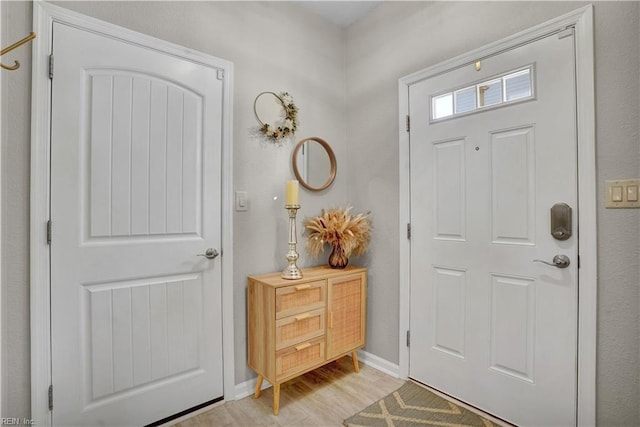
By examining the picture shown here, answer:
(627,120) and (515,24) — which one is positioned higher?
(515,24)

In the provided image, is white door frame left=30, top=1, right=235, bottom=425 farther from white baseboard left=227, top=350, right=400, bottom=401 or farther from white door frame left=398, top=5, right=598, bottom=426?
white door frame left=398, top=5, right=598, bottom=426

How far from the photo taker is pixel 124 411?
1611 millimetres

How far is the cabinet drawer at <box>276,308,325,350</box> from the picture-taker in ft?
6.00

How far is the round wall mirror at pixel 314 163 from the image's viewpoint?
89.4 inches

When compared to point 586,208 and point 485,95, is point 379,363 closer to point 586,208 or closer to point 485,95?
point 586,208

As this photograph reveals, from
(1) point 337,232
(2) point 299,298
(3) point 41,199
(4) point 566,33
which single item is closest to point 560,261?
(4) point 566,33

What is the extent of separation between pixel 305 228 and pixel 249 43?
1275 millimetres

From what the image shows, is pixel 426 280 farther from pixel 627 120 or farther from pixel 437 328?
pixel 627 120

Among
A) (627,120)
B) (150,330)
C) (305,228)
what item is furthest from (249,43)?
(627,120)

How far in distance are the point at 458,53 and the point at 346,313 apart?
1.77 metres

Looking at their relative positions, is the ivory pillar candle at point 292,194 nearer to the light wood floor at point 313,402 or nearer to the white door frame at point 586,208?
the light wood floor at point 313,402

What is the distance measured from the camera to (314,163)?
2367 millimetres

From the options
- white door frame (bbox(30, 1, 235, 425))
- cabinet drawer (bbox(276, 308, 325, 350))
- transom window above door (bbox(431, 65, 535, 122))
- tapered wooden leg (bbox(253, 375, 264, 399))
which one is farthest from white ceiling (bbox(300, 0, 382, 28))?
tapered wooden leg (bbox(253, 375, 264, 399))

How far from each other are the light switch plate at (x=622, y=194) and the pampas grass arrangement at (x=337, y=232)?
4.21ft
